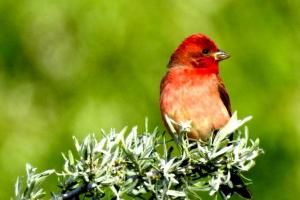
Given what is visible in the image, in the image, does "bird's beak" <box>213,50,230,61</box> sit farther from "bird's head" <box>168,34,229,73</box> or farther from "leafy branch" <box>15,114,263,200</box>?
"leafy branch" <box>15,114,263,200</box>

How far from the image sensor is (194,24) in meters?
5.60

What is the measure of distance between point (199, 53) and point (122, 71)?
31.0 inches

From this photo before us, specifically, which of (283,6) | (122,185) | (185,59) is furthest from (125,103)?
(122,185)

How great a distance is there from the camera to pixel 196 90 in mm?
4738

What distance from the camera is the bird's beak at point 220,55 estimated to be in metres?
4.99

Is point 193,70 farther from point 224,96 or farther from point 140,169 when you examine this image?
point 140,169

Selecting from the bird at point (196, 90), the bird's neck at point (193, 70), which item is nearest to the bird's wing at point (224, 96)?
the bird at point (196, 90)

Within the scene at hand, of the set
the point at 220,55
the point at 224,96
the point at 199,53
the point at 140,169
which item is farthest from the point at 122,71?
the point at 140,169

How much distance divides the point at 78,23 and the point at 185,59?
1.11 m

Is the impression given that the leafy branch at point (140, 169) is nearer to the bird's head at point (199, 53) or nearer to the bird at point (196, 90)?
the bird at point (196, 90)

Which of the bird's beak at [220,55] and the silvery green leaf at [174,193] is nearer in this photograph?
the silvery green leaf at [174,193]

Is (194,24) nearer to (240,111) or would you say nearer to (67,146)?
(240,111)

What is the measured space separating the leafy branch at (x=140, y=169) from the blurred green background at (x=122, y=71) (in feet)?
8.64

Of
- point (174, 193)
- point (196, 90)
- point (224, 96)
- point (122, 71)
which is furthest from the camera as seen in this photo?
point (122, 71)
